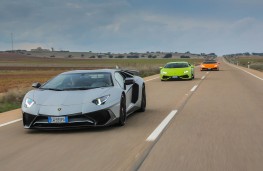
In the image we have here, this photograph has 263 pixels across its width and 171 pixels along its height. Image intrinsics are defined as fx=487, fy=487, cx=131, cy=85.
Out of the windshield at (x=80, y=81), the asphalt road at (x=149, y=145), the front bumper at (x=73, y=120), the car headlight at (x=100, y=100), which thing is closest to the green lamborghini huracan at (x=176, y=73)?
the asphalt road at (x=149, y=145)

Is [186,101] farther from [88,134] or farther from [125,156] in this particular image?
[125,156]

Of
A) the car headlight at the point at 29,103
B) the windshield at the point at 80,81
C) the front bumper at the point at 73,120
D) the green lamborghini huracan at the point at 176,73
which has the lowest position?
the green lamborghini huracan at the point at 176,73

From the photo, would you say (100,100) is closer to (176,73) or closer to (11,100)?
(11,100)

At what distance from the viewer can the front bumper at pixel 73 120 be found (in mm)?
9031

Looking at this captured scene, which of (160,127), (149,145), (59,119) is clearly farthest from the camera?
(160,127)

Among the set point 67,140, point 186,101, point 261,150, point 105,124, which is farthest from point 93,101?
point 186,101

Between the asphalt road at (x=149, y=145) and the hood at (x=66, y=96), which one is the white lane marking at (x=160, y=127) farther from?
the hood at (x=66, y=96)

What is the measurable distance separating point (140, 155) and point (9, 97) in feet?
37.6

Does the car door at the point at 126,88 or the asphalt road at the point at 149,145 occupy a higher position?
the car door at the point at 126,88

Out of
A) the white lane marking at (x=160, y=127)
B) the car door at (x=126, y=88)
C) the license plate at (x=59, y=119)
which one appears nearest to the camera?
the white lane marking at (x=160, y=127)

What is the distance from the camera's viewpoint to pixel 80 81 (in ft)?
34.0

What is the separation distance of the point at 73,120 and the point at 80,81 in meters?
1.54

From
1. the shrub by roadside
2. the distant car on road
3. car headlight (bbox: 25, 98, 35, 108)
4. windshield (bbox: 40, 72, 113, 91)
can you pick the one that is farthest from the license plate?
the shrub by roadside

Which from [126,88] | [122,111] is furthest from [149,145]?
[126,88]
